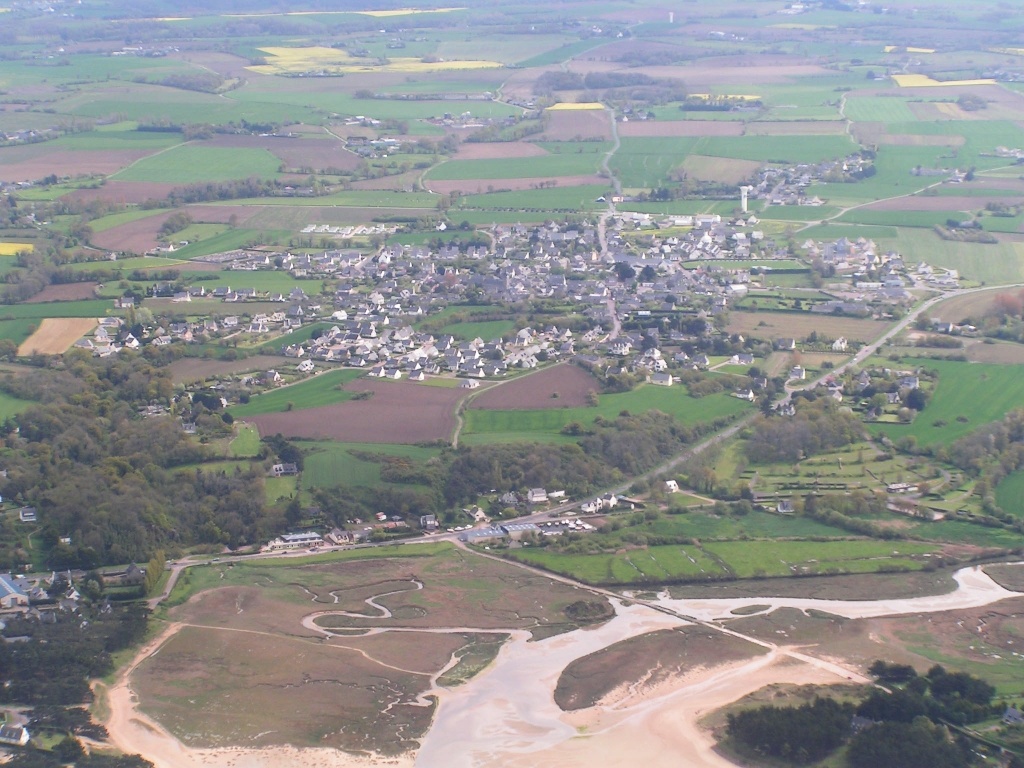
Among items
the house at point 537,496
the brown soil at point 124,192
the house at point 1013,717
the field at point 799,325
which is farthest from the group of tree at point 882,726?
the brown soil at point 124,192

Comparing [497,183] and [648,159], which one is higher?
[648,159]

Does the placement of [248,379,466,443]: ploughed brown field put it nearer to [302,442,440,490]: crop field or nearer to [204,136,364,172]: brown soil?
[302,442,440,490]: crop field

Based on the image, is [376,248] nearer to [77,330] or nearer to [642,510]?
[77,330]

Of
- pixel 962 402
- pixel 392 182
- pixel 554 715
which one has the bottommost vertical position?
pixel 554 715

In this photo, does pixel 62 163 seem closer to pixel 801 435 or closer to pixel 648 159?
pixel 648 159

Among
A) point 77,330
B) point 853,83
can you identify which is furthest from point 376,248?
point 853,83

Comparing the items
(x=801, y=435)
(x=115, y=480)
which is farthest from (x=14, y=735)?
(x=801, y=435)

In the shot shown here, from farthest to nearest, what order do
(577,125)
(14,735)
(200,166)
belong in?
(577,125) → (200,166) → (14,735)
